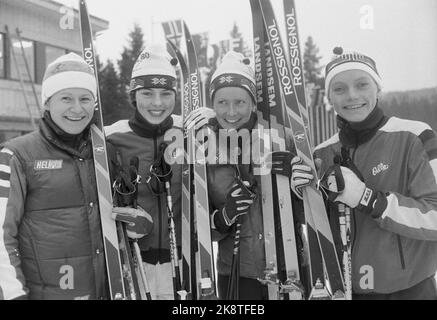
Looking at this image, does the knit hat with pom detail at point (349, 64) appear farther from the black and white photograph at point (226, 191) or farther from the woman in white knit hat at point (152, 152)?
the woman in white knit hat at point (152, 152)

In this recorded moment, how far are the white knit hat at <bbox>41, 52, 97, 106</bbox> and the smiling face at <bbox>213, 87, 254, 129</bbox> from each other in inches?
25.4

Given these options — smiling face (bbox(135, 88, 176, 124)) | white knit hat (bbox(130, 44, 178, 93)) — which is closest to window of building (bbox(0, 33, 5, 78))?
white knit hat (bbox(130, 44, 178, 93))

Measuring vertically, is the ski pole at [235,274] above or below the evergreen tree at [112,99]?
below

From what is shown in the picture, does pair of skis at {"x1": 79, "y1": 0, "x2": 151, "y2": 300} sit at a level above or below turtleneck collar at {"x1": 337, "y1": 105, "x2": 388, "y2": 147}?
below

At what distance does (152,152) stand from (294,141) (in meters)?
0.76

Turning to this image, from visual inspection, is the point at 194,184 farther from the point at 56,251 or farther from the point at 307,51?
the point at 307,51

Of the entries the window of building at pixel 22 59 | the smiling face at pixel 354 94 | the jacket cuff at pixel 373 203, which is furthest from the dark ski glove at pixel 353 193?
the window of building at pixel 22 59

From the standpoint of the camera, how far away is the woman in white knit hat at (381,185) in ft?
5.44

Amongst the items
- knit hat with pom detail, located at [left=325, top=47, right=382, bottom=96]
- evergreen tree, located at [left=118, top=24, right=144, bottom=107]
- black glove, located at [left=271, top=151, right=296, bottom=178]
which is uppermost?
evergreen tree, located at [left=118, top=24, right=144, bottom=107]

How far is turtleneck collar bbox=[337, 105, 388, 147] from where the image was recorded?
5.86 ft

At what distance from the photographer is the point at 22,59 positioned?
269 inches

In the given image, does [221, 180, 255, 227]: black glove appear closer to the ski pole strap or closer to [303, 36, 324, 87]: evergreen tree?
the ski pole strap

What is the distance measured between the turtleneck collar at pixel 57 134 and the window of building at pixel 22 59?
5.58 metres

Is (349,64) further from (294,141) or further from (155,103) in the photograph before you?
(155,103)
